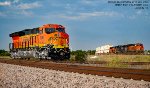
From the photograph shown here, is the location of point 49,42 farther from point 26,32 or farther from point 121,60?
point 121,60

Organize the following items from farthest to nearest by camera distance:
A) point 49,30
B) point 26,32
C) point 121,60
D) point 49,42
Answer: point 26,32 < point 121,60 < point 49,30 < point 49,42

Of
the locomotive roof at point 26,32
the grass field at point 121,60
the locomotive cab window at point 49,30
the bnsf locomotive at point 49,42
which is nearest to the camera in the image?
the grass field at point 121,60

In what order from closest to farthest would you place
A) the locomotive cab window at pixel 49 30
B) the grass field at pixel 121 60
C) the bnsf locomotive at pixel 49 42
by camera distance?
the grass field at pixel 121 60 → the bnsf locomotive at pixel 49 42 → the locomotive cab window at pixel 49 30

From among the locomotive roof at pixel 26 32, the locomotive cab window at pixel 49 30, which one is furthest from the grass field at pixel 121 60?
the locomotive roof at pixel 26 32

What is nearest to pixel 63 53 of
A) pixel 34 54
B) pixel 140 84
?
pixel 34 54

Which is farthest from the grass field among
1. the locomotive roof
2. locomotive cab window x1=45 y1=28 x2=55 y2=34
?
the locomotive roof

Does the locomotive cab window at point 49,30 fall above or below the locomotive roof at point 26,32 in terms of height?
below

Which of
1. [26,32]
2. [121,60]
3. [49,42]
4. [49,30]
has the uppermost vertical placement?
[26,32]

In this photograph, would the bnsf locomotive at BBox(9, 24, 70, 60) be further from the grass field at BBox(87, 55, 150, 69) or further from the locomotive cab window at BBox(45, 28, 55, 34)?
the grass field at BBox(87, 55, 150, 69)

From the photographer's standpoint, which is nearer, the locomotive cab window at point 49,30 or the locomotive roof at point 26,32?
the locomotive cab window at point 49,30

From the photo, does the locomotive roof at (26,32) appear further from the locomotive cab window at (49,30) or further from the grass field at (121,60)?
the grass field at (121,60)

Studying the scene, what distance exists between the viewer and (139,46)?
191 ft

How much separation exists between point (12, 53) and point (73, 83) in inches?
989

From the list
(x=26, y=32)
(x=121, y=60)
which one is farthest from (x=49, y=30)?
(x=121, y=60)
